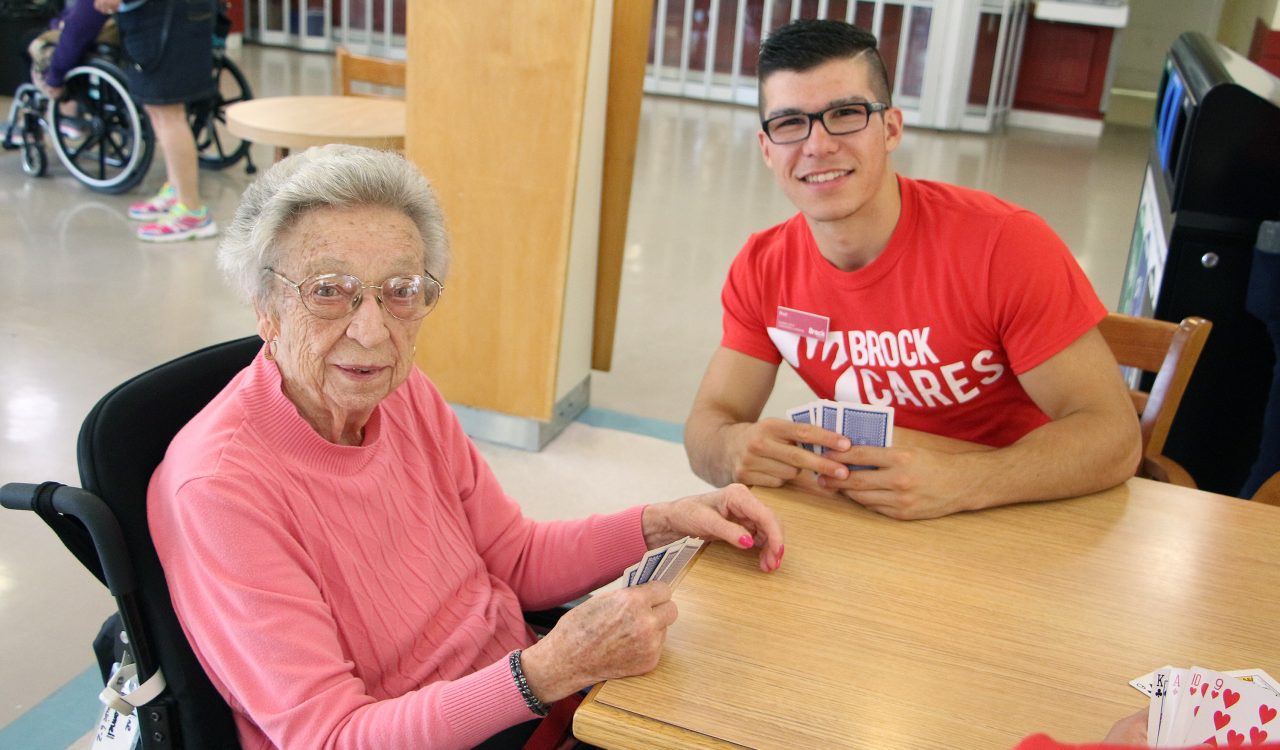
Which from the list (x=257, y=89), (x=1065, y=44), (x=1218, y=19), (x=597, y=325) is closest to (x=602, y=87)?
(x=597, y=325)

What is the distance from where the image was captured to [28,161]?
255 inches

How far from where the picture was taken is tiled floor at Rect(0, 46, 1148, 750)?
272 centimetres

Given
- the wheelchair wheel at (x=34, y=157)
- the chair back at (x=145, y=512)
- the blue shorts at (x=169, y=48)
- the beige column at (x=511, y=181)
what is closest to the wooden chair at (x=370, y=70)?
the blue shorts at (x=169, y=48)

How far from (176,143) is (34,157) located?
1485mm

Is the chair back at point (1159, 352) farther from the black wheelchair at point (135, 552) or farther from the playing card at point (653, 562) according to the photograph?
the black wheelchair at point (135, 552)

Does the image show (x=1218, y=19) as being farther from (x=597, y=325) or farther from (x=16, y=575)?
(x=16, y=575)

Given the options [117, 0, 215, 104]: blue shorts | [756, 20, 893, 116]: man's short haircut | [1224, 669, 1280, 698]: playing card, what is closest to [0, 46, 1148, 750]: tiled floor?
[117, 0, 215, 104]: blue shorts

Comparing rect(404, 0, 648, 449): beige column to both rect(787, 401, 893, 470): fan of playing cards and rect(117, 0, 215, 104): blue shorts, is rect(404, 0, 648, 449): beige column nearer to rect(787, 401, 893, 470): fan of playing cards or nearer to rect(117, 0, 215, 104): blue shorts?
rect(787, 401, 893, 470): fan of playing cards

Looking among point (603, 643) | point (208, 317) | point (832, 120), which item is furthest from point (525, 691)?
point (208, 317)

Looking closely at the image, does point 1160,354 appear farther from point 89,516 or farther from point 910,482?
point 89,516

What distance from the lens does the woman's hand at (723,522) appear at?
154cm

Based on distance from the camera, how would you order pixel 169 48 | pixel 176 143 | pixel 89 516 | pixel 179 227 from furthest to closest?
pixel 179 227
pixel 176 143
pixel 169 48
pixel 89 516

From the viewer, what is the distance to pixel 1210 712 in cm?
116

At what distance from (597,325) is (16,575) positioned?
1.92 metres
